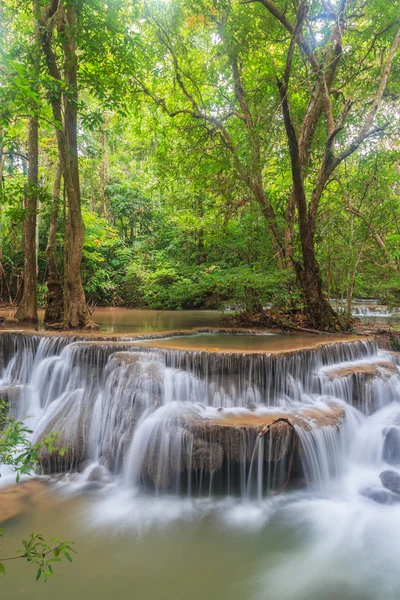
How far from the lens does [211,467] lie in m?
4.86

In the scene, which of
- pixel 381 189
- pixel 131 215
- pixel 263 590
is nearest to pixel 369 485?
pixel 263 590

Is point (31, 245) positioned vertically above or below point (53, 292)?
above

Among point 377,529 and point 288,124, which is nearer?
point 377,529

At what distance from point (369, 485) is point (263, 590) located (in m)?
2.55

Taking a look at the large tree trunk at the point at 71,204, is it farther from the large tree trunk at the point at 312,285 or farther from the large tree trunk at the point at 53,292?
the large tree trunk at the point at 312,285

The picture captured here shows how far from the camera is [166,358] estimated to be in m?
6.38

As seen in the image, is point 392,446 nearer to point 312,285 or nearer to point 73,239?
point 312,285

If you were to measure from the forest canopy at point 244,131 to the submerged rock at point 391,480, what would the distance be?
449 centimetres

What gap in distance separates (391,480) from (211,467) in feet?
8.35

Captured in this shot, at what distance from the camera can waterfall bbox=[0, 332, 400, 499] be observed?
4.93m

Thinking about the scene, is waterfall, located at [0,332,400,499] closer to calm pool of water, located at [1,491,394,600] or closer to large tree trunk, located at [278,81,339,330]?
calm pool of water, located at [1,491,394,600]

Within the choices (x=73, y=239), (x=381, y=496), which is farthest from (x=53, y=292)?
(x=381, y=496)

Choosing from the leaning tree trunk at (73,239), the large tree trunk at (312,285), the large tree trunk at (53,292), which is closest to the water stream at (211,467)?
the leaning tree trunk at (73,239)

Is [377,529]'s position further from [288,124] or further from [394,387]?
[288,124]
